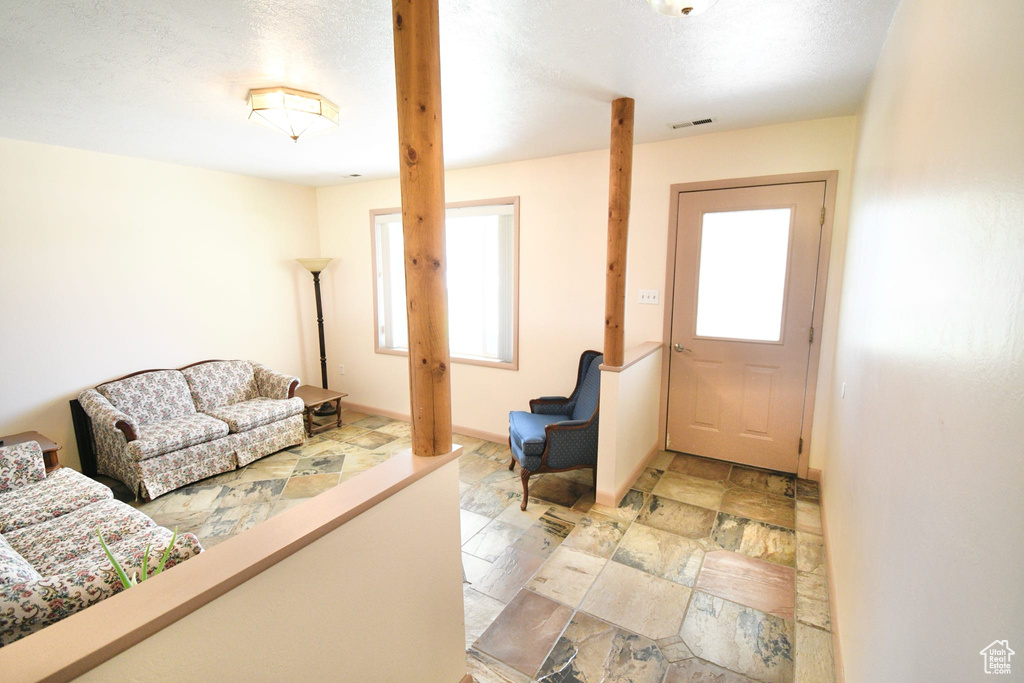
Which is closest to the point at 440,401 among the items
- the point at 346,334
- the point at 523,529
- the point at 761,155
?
the point at 523,529

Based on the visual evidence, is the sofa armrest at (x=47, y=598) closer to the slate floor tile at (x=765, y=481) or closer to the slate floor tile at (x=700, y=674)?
the slate floor tile at (x=700, y=674)

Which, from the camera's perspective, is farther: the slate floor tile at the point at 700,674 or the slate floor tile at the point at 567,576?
the slate floor tile at the point at 567,576

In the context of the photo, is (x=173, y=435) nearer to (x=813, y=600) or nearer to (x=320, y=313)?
(x=320, y=313)

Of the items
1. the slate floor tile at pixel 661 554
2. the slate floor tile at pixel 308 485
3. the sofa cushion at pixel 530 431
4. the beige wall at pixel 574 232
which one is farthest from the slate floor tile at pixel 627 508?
the slate floor tile at pixel 308 485

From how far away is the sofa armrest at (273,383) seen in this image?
14.2 feet


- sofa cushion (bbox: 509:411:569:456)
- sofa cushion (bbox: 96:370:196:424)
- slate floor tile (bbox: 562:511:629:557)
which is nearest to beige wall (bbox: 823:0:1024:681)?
slate floor tile (bbox: 562:511:629:557)

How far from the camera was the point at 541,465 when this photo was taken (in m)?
2.98

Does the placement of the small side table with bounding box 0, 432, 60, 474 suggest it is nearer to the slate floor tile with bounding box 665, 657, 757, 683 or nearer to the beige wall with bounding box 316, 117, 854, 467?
the beige wall with bounding box 316, 117, 854, 467

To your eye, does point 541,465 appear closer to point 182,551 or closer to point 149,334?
point 182,551

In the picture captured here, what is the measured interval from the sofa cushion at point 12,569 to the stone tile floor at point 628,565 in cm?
95

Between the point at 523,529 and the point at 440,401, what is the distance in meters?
1.56

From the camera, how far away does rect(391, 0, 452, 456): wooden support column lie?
1.34 metres

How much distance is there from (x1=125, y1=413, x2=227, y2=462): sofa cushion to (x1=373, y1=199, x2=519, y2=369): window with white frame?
5.90 feet

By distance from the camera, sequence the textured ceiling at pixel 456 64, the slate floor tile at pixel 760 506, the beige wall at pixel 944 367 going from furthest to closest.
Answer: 1. the slate floor tile at pixel 760 506
2. the textured ceiling at pixel 456 64
3. the beige wall at pixel 944 367
